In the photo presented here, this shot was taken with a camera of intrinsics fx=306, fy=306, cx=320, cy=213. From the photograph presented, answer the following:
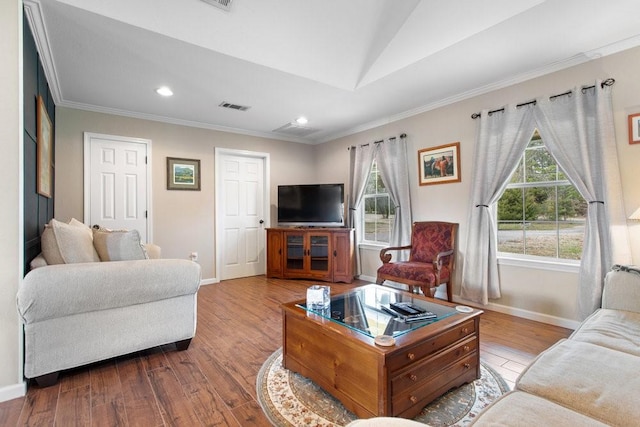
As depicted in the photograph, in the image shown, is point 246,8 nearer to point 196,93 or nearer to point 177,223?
point 196,93

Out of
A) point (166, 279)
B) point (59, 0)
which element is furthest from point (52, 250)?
point (59, 0)

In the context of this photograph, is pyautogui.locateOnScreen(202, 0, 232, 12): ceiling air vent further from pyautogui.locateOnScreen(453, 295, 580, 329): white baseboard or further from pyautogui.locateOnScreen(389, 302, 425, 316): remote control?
pyautogui.locateOnScreen(453, 295, 580, 329): white baseboard

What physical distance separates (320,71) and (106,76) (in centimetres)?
207

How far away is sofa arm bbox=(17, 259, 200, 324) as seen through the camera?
5.73 feet

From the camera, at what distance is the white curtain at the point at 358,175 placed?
4.61m

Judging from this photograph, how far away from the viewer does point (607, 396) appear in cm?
103

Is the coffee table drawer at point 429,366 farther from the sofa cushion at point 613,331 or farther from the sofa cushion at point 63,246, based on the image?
the sofa cushion at point 63,246

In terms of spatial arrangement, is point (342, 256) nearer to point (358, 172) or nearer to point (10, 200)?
point (358, 172)

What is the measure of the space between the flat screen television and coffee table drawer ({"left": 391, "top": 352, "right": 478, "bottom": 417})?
3.10 metres

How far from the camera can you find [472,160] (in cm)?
339

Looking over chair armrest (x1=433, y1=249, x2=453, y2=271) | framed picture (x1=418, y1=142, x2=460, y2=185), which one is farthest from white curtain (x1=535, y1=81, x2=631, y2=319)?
chair armrest (x1=433, y1=249, x2=453, y2=271)

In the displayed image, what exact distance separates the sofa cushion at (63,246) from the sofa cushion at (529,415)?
2465 millimetres

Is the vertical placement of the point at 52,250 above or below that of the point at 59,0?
below

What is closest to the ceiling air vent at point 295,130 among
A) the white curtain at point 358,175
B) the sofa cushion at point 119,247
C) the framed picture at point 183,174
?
the white curtain at point 358,175
